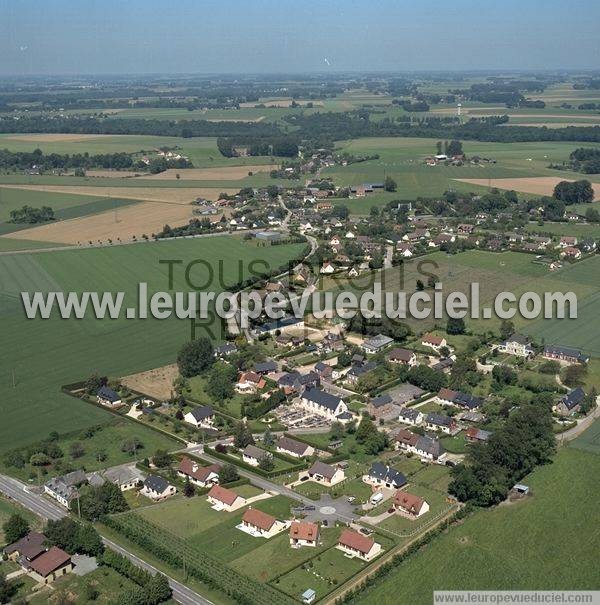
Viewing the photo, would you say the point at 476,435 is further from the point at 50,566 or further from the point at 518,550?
the point at 50,566

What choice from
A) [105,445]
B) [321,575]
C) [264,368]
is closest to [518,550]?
[321,575]

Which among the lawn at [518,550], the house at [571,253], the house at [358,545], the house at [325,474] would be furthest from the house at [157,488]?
the house at [571,253]

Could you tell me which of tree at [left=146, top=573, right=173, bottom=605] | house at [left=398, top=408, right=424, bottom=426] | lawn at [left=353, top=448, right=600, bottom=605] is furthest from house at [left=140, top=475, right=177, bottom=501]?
house at [left=398, top=408, right=424, bottom=426]

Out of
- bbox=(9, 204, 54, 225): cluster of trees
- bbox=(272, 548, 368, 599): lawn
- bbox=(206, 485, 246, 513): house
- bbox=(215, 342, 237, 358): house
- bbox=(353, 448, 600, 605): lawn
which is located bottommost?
bbox=(272, 548, 368, 599): lawn

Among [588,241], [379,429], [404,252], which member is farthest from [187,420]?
[588,241]

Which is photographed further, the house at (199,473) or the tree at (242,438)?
the tree at (242,438)

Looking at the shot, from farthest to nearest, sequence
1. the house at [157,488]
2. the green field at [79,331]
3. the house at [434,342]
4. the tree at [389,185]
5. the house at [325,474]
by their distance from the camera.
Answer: the tree at [389,185]
the house at [434,342]
the green field at [79,331]
the house at [325,474]
the house at [157,488]

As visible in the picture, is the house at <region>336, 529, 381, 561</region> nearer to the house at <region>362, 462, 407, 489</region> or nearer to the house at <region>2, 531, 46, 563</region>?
the house at <region>362, 462, 407, 489</region>

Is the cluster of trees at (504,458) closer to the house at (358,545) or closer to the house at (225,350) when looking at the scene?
the house at (358,545)
